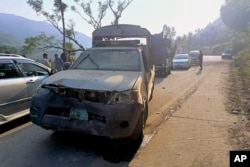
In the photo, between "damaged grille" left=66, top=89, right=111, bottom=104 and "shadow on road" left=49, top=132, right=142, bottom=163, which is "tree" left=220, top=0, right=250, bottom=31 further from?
"damaged grille" left=66, top=89, right=111, bottom=104

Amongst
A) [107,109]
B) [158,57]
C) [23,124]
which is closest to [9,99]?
[23,124]

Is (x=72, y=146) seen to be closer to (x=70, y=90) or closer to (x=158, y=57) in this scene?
(x=70, y=90)

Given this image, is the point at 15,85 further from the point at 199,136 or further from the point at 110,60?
the point at 199,136

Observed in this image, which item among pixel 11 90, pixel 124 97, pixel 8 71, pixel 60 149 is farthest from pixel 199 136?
pixel 8 71

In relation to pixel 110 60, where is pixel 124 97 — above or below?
below

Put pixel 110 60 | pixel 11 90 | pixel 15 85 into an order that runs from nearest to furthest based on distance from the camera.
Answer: pixel 11 90, pixel 15 85, pixel 110 60

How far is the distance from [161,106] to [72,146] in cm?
416

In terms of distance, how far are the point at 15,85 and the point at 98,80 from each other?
7.45 ft

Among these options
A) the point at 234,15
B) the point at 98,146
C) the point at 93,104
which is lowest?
the point at 98,146

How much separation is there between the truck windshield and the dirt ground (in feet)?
5.15

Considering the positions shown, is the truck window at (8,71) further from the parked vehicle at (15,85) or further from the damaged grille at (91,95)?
the damaged grille at (91,95)

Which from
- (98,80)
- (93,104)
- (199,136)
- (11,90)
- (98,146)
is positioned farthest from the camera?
(11,90)

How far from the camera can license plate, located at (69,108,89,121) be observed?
485 cm

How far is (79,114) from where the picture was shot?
16.0ft
